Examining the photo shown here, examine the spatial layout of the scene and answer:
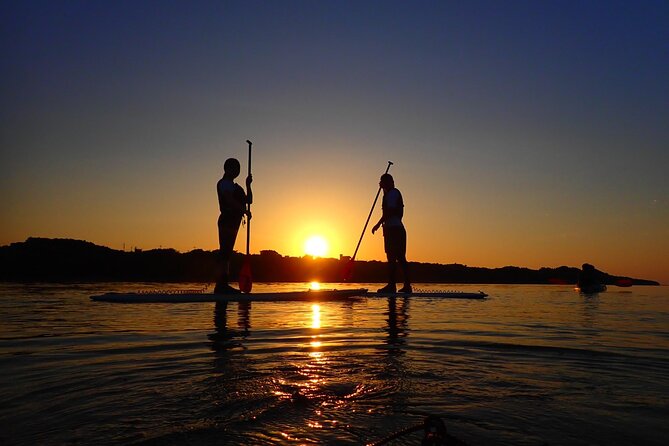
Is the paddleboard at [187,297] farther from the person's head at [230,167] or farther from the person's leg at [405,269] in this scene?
the person's leg at [405,269]

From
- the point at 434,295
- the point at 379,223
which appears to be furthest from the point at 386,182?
the point at 434,295

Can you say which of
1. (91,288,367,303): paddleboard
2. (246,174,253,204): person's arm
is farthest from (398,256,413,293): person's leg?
(246,174,253,204): person's arm

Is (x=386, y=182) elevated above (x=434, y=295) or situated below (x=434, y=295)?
above

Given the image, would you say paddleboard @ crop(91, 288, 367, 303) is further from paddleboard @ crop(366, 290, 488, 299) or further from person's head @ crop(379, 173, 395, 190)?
person's head @ crop(379, 173, 395, 190)

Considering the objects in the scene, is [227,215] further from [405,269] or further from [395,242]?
[405,269]

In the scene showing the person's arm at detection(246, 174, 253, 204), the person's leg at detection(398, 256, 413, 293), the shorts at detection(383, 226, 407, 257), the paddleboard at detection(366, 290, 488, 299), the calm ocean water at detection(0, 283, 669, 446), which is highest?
the person's arm at detection(246, 174, 253, 204)

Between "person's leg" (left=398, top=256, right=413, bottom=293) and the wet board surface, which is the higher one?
"person's leg" (left=398, top=256, right=413, bottom=293)

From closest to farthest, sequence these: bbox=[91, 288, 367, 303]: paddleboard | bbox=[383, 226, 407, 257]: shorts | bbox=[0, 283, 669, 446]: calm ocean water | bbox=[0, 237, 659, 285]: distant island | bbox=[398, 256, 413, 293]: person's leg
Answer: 1. bbox=[0, 283, 669, 446]: calm ocean water
2. bbox=[91, 288, 367, 303]: paddleboard
3. bbox=[383, 226, 407, 257]: shorts
4. bbox=[398, 256, 413, 293]: person's leg
5. bbox=[0, 237, 659, 285]: distant island

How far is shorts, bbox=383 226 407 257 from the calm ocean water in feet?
28.6

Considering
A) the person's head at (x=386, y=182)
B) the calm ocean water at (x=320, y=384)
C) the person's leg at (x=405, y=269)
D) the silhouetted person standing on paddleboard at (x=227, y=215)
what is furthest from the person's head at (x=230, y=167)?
the calm ocean water at (x=320, y=384)

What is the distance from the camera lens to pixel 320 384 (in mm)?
3795

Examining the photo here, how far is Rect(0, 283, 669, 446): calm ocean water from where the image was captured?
2750mm

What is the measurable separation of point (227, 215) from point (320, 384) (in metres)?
10.5

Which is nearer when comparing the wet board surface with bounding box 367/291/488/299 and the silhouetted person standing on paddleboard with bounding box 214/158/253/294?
the silhouetted person standing on paddleboard with bounding box 214/158/253/294
